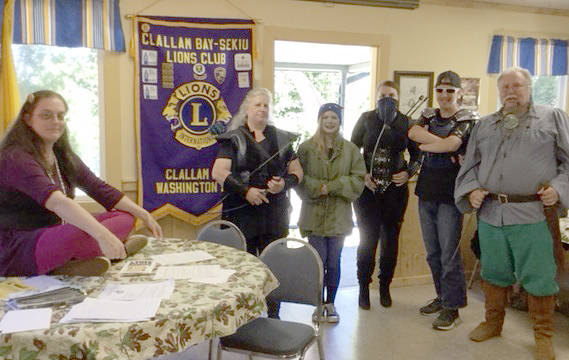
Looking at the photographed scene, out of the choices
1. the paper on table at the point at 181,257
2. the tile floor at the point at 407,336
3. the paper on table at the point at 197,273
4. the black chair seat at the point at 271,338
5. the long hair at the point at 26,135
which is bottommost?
the tile floor at the point at 407,336

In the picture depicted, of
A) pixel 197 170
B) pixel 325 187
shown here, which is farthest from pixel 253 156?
pixel 197 170

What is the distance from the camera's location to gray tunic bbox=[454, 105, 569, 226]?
8.09 ft

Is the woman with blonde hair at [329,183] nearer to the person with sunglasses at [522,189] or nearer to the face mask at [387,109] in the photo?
the face mask at [387,109]

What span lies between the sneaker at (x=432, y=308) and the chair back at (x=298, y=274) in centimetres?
140

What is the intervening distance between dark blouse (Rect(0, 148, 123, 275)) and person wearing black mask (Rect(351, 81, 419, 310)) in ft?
6.21

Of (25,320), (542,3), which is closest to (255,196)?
(25,320)

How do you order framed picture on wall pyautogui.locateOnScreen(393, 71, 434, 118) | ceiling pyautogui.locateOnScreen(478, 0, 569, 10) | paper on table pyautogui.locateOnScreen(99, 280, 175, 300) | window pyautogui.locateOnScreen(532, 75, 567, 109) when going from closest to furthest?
paper on table pyautogui.locateOnScreen(99, 280, 175, 300) < framed picture on wall pyautogui.locateOnScreen(393, 71, 434, 118) < ceiling pyautogui.locateOnScreen(478, 0, 569, 10) < window pyautogui.locateOnScreen(532, 75, 567, 109)

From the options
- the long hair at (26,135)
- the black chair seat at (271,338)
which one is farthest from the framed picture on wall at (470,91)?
the long hair at (26,135)

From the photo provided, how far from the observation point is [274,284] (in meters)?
1.87

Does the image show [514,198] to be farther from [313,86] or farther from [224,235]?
[313,86]

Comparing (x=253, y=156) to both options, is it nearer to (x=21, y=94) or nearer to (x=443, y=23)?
(x=21, y=94)

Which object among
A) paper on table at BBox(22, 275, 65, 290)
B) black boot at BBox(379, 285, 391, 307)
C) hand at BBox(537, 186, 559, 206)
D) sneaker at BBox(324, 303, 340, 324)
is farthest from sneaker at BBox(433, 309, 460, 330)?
paper on table at BBox(22, 275, 65, 290)

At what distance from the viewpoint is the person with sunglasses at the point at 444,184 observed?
279cm

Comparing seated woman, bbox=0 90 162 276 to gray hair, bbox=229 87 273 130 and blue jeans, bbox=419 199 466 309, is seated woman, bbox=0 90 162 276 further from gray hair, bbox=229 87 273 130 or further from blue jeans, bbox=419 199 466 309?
blue jeans, bbox=419 199 466 309
